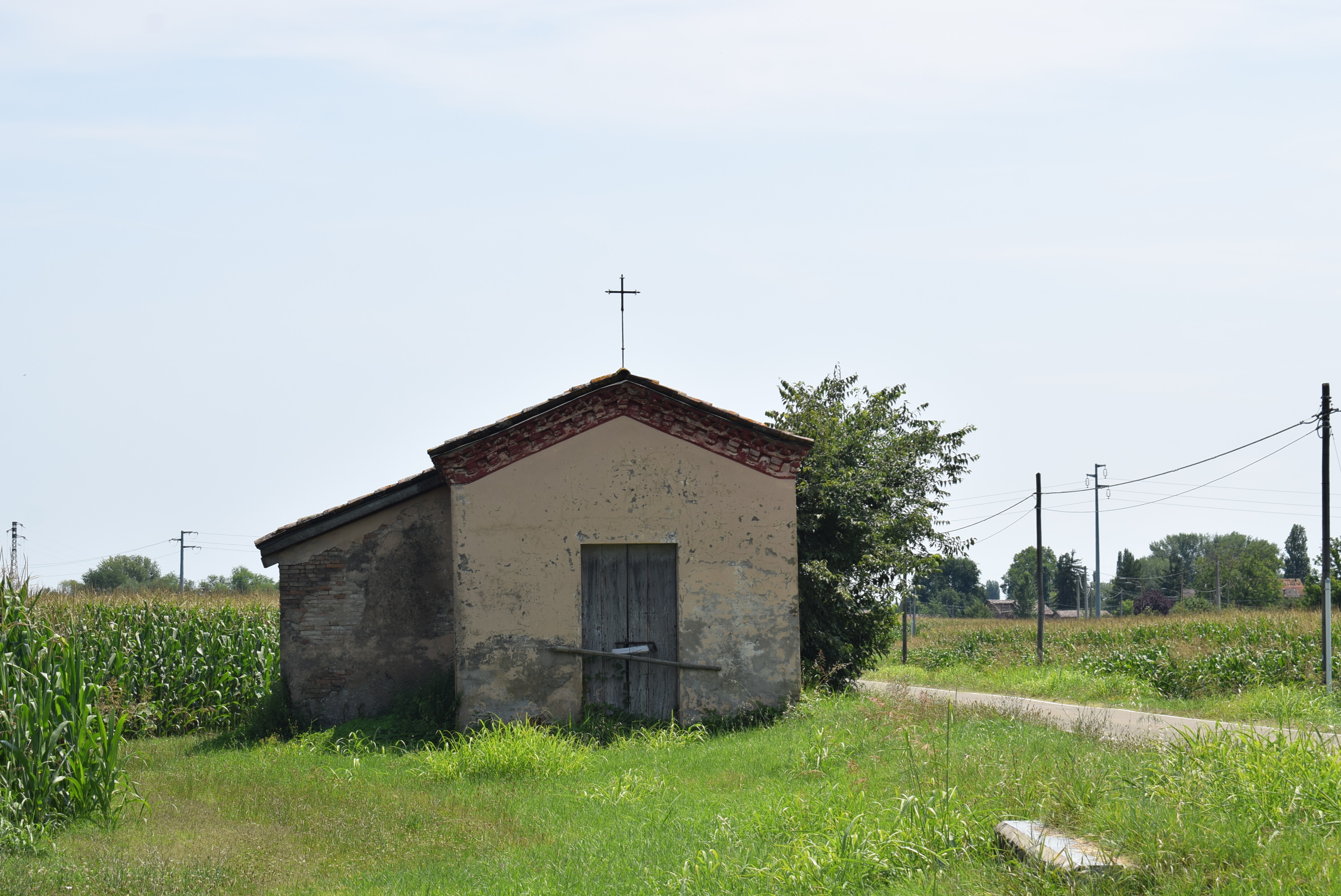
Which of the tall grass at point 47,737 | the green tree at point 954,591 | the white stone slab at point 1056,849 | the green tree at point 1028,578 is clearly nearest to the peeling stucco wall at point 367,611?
the tall grass at point 47,737

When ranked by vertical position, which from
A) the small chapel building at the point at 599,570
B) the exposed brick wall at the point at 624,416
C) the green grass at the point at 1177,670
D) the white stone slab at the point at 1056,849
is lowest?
the green grass at the point at 1177,670

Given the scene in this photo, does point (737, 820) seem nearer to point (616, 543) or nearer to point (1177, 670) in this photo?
point (616, 543)

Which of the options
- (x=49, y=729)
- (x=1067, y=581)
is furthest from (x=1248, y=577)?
(x=49, y=729)

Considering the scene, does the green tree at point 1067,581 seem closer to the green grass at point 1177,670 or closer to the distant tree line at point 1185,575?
the distant tree line at point 1185,575

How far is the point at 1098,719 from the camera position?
14.2 m

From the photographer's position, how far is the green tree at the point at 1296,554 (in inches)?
4045

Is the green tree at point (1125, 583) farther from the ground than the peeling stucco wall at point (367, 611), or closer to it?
closer to it

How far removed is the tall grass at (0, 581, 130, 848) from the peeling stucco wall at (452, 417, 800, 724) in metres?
4.45

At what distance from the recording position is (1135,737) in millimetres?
10562

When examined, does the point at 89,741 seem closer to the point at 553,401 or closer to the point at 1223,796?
the point at 553,401

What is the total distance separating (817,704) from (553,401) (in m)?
5.19

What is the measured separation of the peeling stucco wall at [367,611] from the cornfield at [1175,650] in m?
13.5

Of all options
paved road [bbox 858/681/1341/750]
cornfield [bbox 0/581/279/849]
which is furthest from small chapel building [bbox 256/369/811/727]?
paved road [bbox 858/681/1341/750]

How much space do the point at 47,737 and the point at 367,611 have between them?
18.3 ft
